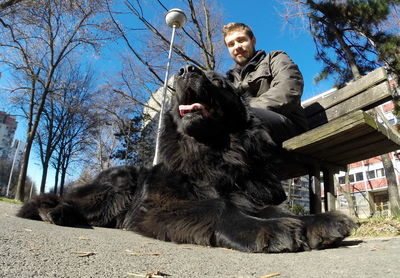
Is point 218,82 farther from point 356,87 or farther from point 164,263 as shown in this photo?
point 164,263

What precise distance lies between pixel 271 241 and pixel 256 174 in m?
0.98

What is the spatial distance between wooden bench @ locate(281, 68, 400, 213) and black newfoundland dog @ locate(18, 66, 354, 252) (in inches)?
19.6

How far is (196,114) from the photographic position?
2.40 m

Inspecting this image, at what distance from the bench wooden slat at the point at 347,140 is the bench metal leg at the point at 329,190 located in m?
0.26

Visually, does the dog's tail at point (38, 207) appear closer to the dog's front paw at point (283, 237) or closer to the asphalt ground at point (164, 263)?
the asphalt ground at point (164, 263)

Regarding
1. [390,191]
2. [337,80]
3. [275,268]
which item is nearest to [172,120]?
[275,268]

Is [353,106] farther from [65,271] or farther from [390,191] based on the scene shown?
[390,191]

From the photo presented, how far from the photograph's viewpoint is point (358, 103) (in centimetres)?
300

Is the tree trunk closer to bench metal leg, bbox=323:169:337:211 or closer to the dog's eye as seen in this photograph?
the dog's eye

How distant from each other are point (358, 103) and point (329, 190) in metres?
1.11

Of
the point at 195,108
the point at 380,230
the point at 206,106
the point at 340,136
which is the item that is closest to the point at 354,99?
the point at 340,136

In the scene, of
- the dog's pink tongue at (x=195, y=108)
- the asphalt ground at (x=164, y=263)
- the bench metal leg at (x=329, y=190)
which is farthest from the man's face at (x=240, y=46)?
the asphalt ground at (x=164, y=263)

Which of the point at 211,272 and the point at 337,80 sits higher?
the point at 337,80

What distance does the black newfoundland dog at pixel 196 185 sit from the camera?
1867mm
